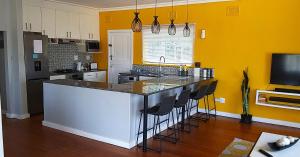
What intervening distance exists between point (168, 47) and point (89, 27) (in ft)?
7.70

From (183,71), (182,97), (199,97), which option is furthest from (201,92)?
(183,71)

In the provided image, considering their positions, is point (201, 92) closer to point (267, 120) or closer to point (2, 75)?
point (267, 120)

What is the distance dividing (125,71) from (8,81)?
291 centimetres

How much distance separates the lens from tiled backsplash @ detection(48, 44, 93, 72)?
→ 6346mm

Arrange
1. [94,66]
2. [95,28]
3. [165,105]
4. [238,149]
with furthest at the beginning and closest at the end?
[94,66]
[95,28]
[238,149]
[165,105]

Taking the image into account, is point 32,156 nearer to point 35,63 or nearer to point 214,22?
point 35,63

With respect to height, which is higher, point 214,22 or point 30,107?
point 214,22

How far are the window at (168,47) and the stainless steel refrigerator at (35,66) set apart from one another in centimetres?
249

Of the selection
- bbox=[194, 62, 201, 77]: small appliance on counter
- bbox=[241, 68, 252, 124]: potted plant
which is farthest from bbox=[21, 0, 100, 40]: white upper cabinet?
bbox=[241, 68, 252, 124]: potted plant

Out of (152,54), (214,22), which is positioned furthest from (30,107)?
(214,22)

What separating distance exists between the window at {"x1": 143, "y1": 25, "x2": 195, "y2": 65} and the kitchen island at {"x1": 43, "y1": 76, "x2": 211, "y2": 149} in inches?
65.9

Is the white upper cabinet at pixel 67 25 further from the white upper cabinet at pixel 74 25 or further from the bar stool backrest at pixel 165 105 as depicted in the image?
the bar stool backrest at pixel 165 105

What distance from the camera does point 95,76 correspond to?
6.98 metres

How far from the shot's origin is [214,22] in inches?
218
